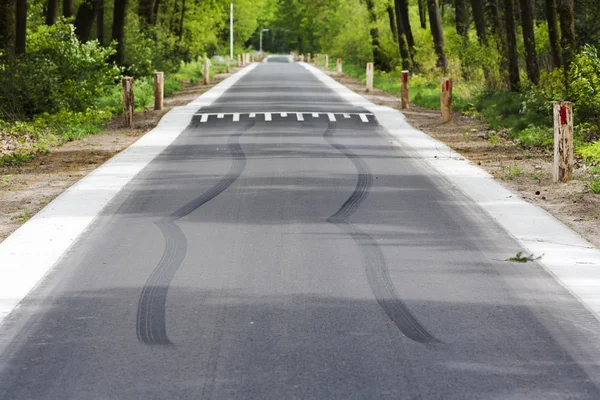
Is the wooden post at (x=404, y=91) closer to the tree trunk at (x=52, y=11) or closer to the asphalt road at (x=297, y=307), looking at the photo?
the tree trunk at (x=52, y=11)

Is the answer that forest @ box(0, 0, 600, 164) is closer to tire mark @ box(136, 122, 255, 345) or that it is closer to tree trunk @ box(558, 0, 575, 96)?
tree trunk @ box(558, 0, 575, 96)

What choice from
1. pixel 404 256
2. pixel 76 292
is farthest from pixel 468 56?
pixel 76 292

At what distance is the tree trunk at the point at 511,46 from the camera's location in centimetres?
2844

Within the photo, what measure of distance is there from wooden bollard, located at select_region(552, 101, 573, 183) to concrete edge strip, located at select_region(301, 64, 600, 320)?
0.91 metres

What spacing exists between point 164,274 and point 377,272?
188 centimetres

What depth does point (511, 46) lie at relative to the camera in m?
28.7

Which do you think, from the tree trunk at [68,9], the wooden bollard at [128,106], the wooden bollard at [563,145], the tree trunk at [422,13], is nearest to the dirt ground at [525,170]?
the wooden bollard at [563,145]

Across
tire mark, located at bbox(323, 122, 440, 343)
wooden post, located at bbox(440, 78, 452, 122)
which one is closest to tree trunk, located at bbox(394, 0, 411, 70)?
wooden post, located at bbox(440, 78, 452, 122)

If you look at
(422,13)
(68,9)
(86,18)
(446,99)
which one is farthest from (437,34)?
(422,13)

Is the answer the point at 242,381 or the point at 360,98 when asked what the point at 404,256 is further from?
the point at 360,98

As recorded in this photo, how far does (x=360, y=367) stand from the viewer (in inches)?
235

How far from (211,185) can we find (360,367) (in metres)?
7.94

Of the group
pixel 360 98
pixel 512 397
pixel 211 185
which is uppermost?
pixel 360 98

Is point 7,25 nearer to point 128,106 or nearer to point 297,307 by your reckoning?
point 128,106
